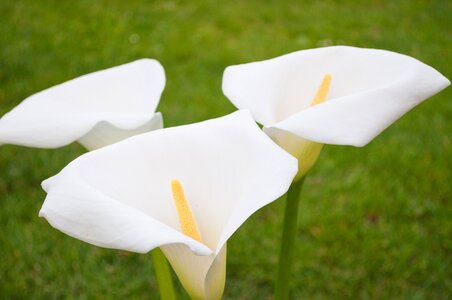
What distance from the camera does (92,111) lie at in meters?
0.96

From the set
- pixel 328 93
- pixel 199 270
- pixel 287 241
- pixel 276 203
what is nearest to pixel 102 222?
pixel 199 270

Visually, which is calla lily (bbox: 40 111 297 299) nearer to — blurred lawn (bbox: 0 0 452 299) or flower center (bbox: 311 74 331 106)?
flower center (bbox: 311 74 331 106)

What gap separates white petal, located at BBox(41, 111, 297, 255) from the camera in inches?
24.4

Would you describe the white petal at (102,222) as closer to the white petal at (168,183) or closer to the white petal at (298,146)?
the white petal at (168,183)

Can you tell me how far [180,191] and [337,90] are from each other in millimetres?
375

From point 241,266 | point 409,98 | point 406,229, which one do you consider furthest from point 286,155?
point 406,229

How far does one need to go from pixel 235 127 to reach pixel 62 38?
2868 millimetres

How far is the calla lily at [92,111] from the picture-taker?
2.72 ft

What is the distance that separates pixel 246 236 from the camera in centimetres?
204

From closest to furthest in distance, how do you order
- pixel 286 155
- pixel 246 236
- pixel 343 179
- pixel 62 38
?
1. pixel 286 155
2. pixel 246 236
3. pixel 343 179
4. pixel 62 38

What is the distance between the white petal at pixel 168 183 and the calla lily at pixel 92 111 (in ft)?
0.27

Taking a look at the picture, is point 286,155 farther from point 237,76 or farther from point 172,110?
point 172,110

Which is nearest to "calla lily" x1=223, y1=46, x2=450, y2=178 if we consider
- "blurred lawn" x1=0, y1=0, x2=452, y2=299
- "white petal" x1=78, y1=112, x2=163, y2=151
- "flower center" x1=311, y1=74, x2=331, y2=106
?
"flower center" x1=311, y1=74, x2=331, y2=106

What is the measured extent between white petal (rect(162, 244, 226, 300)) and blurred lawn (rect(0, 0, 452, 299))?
1.11 meters
